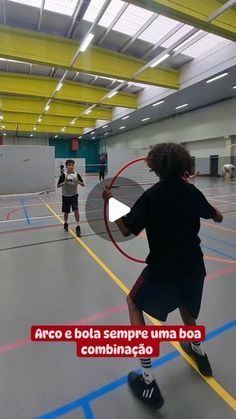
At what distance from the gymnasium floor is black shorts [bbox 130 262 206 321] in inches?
22.7

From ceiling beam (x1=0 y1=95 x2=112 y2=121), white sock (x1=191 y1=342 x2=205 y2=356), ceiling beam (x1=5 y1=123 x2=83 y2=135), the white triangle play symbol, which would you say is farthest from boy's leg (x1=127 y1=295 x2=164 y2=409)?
ceiling beam (x1=5 y1=123 x2=83 y2=135)

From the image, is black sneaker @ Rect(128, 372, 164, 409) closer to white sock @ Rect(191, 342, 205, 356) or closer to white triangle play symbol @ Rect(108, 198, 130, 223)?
white sock @ Rect(191, 342, 205, 356)

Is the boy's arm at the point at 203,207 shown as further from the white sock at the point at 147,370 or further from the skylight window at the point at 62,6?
the skylight window at the point at 62,6

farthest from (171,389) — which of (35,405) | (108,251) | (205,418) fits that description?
(108,251)

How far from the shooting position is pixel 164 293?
1565mm

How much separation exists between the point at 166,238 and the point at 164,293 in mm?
348

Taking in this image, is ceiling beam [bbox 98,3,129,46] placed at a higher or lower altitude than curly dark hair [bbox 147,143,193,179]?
higher

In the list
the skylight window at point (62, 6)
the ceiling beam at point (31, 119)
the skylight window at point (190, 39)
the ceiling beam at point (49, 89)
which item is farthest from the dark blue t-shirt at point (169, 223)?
the ceiling beam at point (31, 119)

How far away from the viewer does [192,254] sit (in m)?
1.58

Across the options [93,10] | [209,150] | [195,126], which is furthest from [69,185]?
[195,126]

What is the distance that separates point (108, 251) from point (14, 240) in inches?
82.0

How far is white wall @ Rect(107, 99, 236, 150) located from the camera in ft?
63.5

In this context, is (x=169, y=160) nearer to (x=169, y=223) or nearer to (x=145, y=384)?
(x=169, y=223)

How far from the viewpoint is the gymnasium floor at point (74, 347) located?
5.23 feet
